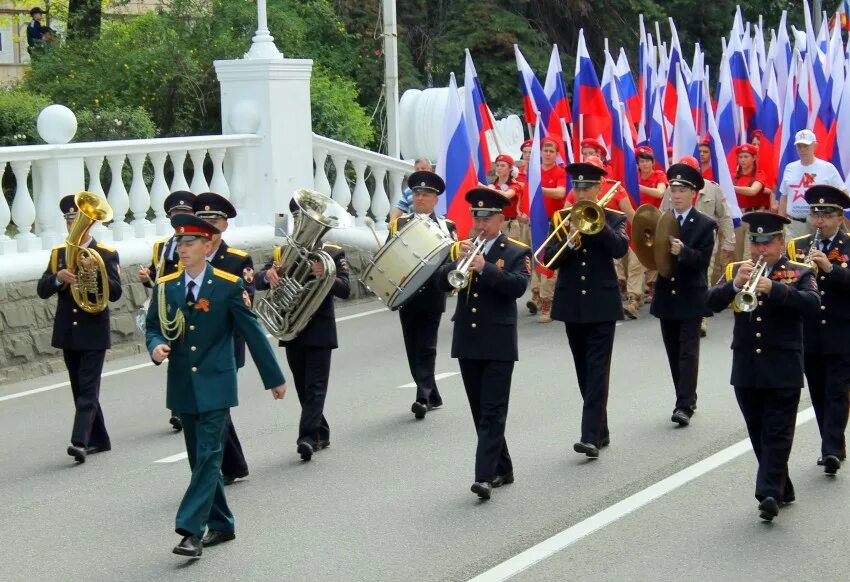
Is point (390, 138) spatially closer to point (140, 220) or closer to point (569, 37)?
point (140, 220)

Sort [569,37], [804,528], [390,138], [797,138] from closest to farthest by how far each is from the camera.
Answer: [804,528] < [797,138] < [390,138] < [569,37]

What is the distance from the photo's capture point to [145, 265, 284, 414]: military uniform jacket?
8.55 metres

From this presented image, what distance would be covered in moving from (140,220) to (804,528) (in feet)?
28.8

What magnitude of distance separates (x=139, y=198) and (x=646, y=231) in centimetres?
582

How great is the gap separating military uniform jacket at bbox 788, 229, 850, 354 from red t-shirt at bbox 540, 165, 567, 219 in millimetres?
7069

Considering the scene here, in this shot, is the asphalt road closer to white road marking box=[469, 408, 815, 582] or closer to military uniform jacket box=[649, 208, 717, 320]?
white road marking box=[469, 408, 815, 582]

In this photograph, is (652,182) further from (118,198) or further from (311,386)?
(311,386)

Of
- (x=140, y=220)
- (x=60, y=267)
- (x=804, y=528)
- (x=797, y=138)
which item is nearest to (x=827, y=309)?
(x=804, y=528)

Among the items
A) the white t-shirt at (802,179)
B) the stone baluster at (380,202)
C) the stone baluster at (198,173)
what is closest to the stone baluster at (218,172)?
the stone baluster at (198,173)

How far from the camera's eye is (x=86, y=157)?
1508 centimetres

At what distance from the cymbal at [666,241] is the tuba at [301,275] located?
241 cm

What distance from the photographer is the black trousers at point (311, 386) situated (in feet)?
35.6

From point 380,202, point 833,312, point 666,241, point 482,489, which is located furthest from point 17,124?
point 833,312

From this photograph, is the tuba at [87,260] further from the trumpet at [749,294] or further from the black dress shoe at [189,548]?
the trumpet at [749,294]
